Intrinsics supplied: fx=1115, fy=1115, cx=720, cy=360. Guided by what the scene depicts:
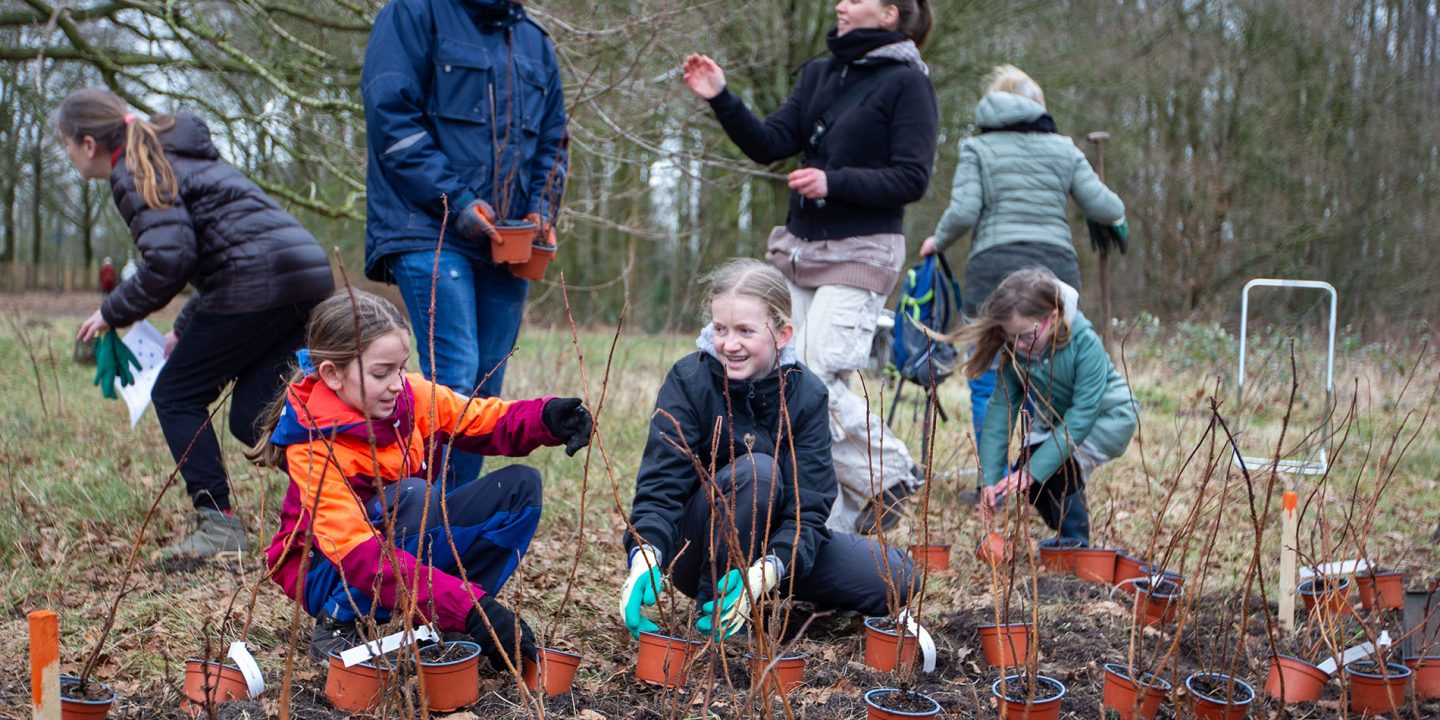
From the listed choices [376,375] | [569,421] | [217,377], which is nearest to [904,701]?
[569,421]

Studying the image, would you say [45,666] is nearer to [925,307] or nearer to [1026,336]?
[1026,336]

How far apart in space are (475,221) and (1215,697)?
90.6 inches

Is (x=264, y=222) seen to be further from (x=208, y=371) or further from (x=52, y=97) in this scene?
(x=52, y=97)

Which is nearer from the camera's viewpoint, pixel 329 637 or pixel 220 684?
pixel 220 684

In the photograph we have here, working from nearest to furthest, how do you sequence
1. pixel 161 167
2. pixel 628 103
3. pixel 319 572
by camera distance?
pixel 319 572
pixel 161 167
pixel 628 103

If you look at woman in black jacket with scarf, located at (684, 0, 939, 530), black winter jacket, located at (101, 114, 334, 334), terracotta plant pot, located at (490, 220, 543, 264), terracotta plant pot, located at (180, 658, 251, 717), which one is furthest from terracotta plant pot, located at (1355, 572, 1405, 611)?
black winter jacket, located at (101, 114, 334, 334)

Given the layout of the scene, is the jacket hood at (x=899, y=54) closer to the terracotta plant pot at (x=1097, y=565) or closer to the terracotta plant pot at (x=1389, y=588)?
the terracotta plant pot at (x=1097, y=565)

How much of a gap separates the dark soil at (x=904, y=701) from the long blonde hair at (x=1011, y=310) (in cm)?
162

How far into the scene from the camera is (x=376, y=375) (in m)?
2.44

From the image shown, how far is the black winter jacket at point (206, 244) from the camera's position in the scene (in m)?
3.47

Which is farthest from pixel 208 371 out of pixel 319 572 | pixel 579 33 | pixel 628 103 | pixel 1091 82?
pixel 1091 82

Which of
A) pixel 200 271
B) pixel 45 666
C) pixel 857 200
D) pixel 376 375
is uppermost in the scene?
pixel 857 200

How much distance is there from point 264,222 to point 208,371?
20.0 inches

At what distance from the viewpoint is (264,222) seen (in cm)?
360
